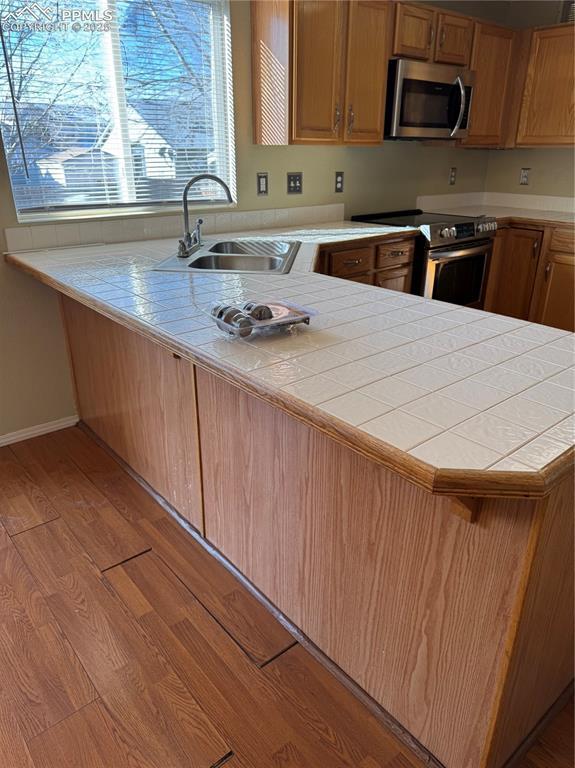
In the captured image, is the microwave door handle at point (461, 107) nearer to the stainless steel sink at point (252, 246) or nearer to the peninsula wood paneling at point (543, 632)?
the stainless steel sink at point (252, 246)

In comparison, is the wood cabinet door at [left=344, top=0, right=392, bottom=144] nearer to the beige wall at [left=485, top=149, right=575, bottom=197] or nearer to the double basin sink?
the double basin sink

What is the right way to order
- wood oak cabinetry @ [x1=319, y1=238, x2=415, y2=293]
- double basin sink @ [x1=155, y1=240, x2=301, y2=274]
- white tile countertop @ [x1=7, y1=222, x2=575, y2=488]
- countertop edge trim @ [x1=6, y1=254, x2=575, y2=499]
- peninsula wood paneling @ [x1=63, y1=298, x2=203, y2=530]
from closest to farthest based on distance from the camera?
countertop edge trim @ [x1=6, y1=254, x2=575, y2=499]
white tile countertop @ [x1=7, y1=222, x2=575, y2=488]
peninsula wood paneling @ [x1=63, y1=298, x2=203, y2=530]
double basin sink @ [x1=155, y1=240, x2=301, y2=274]
wood oak cabinetry @ [x1=319, y1=238, x2=415, y2=293]

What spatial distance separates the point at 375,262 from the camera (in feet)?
9.74

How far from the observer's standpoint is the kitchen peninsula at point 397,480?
912mm

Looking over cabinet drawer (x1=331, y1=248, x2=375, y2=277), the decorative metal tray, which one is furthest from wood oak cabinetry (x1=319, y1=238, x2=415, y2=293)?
the decorative metal tray

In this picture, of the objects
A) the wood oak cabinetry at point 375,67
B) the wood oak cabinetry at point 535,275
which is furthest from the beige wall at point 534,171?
the wood oak cabinetry at point 535,275

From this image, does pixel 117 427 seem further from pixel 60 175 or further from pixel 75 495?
pixel 60 175

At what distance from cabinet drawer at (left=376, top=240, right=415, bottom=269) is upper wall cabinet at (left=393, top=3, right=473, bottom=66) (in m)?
1.07

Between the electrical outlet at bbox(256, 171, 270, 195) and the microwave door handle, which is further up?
the microwave door handle

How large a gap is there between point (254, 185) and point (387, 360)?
2213 millimetres

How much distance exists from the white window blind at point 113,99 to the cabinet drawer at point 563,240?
2.21 m

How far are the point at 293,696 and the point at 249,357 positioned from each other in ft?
3.03

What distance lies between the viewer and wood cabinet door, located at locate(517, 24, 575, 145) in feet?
11.4

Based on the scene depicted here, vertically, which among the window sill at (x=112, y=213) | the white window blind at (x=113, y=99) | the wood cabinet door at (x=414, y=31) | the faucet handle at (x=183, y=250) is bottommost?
the faucet handle at (x=183, y=250)
